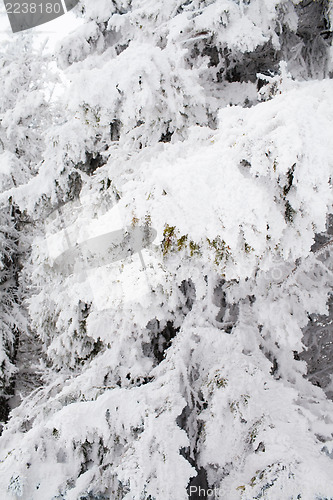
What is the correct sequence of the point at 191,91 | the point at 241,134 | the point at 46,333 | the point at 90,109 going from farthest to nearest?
1. the point at 46,333
2. the point at 191,91
3. the point at 90,109
4. the point at 241,134

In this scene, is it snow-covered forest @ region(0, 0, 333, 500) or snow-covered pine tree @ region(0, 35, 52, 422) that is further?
snow-covered pine tree @ region(0, 35, 52, 422)

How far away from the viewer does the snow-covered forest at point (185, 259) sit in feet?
5.73

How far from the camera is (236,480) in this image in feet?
7.33

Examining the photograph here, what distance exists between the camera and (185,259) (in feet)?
7.50

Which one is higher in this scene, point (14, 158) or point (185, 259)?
point (185, 259)

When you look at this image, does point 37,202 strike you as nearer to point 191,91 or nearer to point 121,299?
point 121,299

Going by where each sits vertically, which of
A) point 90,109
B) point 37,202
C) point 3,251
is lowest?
point 3,251

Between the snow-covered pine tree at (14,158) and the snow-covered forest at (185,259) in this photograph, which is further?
the snow-covered pine tree at (14,158)

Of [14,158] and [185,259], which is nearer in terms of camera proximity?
[185,259]

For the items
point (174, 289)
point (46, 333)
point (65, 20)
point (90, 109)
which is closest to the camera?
point (90, 109)

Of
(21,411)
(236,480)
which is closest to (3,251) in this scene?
(21,411)

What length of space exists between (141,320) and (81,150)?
6.70 ft

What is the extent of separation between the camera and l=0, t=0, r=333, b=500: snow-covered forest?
1747 mm

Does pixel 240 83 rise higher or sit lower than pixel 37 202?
higher
